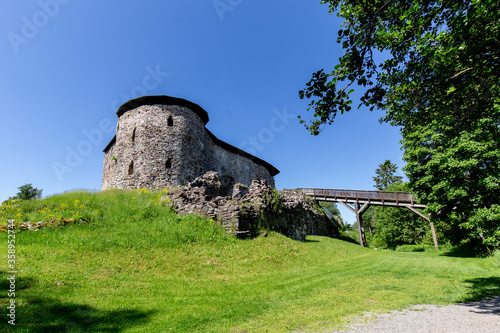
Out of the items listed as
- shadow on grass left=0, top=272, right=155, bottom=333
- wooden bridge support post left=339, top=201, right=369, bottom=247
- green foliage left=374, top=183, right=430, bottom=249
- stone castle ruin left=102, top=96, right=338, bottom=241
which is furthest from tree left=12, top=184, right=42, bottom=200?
green foliage left=374, top=183, right=430, bottom=249

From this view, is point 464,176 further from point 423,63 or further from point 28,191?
point 28,191

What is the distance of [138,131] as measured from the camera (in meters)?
19.2

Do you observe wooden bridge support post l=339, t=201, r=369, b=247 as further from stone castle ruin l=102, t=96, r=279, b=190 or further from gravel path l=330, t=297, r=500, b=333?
gravel path l=330, t=297, r=500, b=333

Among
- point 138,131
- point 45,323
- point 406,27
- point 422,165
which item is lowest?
point 45,323

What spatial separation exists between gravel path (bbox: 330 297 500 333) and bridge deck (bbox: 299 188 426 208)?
1540 centimetres

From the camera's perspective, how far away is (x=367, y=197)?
2089 cm

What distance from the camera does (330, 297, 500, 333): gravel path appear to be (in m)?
3.27

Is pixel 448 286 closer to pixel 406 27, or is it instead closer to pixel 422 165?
pixel 406 27

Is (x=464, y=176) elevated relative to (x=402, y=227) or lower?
elevated

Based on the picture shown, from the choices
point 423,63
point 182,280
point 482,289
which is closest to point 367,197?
point 482,289

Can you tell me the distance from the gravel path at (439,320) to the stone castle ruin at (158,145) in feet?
51.2

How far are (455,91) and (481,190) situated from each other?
30.4 ft

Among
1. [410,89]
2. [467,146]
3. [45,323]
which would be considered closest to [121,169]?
[45,323]

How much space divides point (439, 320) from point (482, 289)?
3153mm
